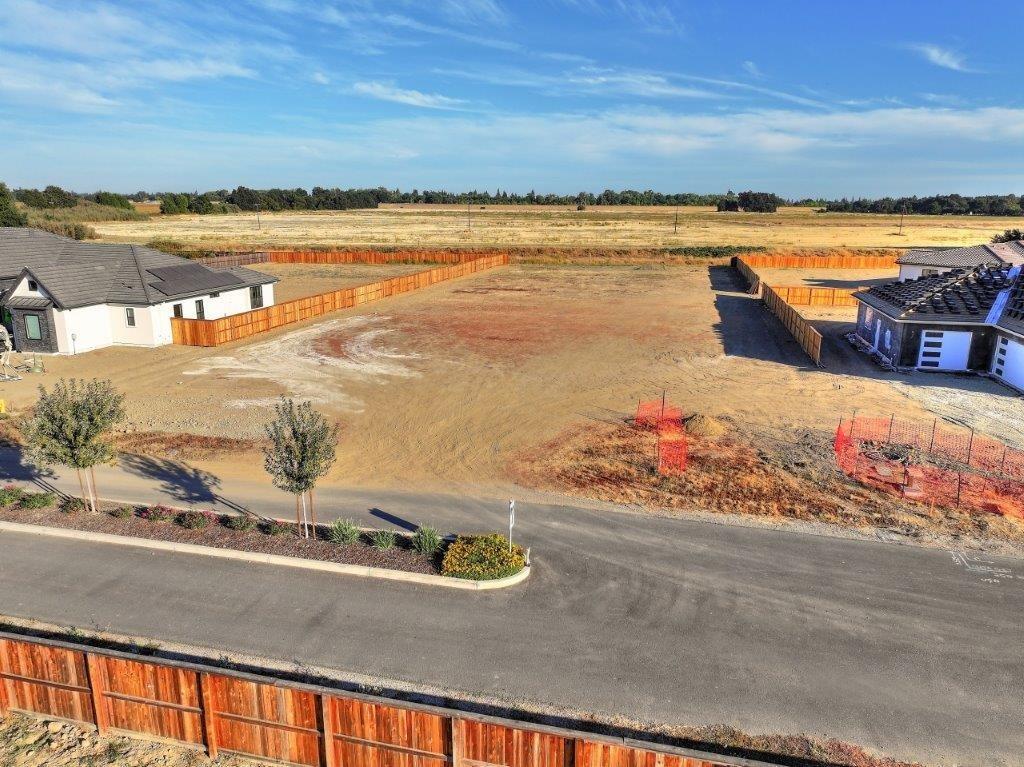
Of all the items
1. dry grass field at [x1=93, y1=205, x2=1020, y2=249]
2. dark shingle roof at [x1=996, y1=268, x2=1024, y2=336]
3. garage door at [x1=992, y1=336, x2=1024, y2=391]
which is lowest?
garage door at [x1=992, y1=336, x2=1024, y2=391]

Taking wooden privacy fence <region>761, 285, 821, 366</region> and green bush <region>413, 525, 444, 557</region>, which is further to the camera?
wooden privacy fence <region>761, 285, 821, 366</region>

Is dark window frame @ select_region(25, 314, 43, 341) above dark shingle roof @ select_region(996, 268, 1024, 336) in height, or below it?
below

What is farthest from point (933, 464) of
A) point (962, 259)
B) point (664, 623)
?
point (962, 259)

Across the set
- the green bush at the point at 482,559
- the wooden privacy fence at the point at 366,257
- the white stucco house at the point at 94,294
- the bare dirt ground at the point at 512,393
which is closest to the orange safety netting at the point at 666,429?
the bare dirt ground at the point at 512,393

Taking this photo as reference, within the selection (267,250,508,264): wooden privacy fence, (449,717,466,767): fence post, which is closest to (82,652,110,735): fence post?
(449,717,466,767): fence post

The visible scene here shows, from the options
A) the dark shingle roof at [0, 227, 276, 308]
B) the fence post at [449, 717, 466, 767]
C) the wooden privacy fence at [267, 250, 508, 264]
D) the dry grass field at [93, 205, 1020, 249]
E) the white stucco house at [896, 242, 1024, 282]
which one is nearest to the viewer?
the fence post at [449, 717, 466, 767]

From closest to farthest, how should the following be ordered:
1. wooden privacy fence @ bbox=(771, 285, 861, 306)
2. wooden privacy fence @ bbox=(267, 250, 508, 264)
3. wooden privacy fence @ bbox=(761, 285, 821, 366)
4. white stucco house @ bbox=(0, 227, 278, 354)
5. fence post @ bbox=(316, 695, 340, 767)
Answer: fence post @ bbox=(316, 695, 340, 767) → wooden privacy fence @ bbox=(761, 285, 821, 366) → white stucco house @ bbox=(0, 227, 278, 354) → wooden privacy fence @ bbox=(771, 285, 861, 306) → wooden privacy fence @ bbox=(267, 250, 508, 264)

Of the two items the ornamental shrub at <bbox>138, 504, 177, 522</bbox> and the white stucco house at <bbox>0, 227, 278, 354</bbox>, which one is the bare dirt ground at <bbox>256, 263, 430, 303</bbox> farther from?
the ornamental shrub at <bbox>138, 504, 177, 522</bbox>
